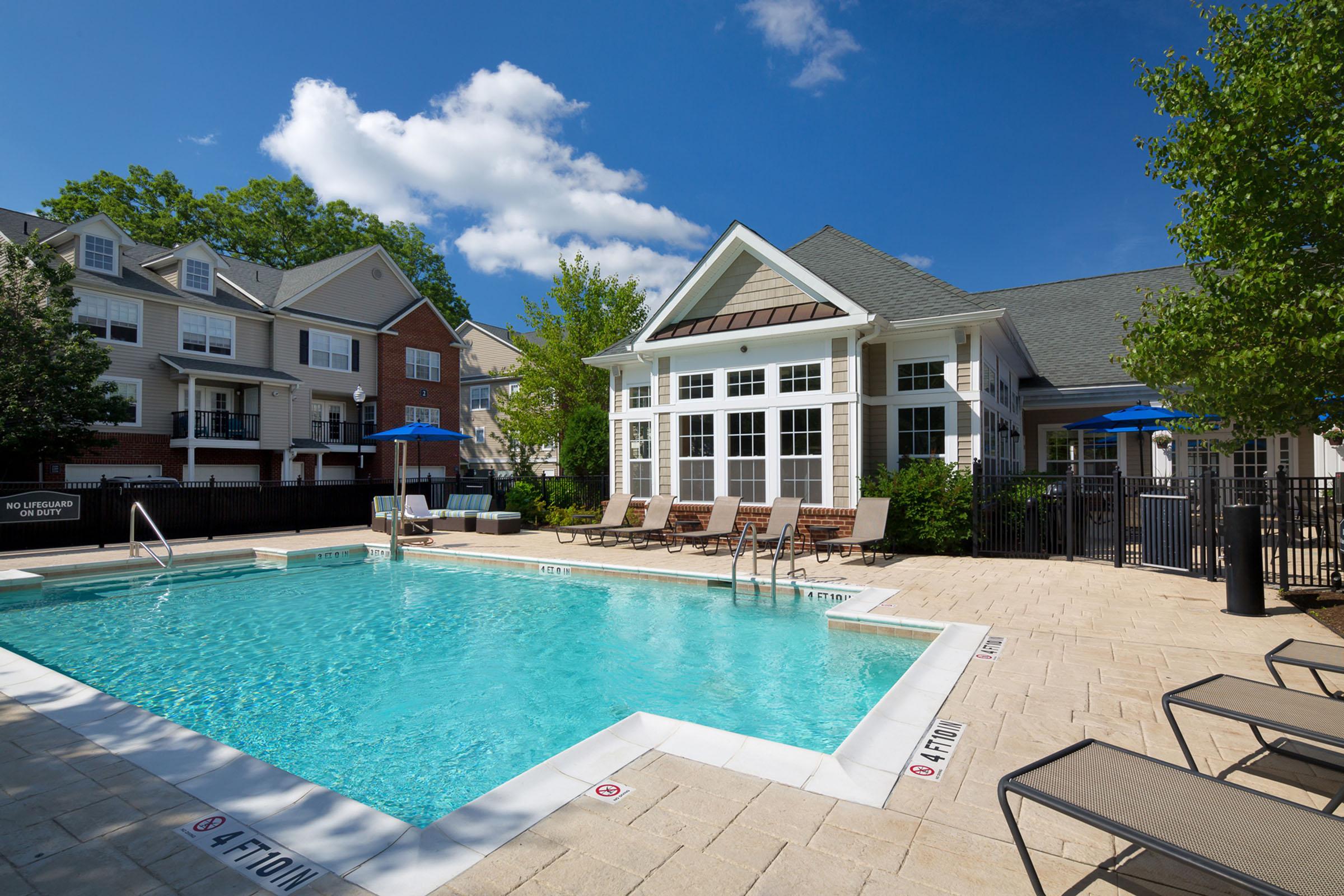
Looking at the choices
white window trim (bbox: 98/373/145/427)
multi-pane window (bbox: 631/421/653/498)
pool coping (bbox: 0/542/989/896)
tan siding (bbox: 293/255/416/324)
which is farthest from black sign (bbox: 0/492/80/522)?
tan siding (bbox: 293/255/416/324)

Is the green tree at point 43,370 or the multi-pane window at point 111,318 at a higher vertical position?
the multi-pane window at point 111,318

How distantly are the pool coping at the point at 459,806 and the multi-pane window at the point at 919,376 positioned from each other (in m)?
8.25

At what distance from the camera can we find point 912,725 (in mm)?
3998

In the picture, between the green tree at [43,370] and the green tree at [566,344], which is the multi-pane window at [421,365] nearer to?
the green tree at [566,344]

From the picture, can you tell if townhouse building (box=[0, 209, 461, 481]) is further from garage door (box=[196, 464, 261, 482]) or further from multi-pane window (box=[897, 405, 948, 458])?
multi-pane window (box=[897, 405, 948, 458])

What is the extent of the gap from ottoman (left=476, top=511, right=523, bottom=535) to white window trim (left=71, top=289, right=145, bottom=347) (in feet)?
43.9

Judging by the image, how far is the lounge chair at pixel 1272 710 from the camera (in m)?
2.71

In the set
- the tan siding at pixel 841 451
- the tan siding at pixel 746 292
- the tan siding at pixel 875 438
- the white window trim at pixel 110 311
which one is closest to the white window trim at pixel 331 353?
the white window trim at pixel 110 311

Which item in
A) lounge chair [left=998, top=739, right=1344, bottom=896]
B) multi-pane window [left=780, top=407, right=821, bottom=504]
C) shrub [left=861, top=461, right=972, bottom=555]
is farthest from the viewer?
multi-pane window [left=780, top=407, right=821, bottom=504]

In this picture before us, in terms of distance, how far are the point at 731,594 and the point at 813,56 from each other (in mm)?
11224

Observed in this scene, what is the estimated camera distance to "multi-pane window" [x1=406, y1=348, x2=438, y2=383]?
3016 cm

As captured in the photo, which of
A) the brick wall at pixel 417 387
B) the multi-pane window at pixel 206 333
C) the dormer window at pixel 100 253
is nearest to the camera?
the dormer window at pixel 100 253

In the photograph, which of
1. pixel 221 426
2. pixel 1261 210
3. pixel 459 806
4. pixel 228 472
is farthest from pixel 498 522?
pixel 1261 210

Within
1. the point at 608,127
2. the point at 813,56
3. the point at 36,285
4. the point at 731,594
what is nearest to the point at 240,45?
the point at 608,127
